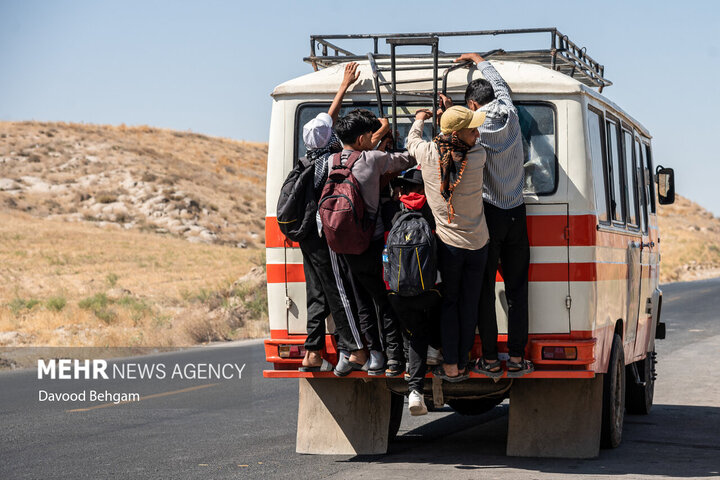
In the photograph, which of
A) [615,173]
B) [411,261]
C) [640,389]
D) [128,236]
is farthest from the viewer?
[128,236]

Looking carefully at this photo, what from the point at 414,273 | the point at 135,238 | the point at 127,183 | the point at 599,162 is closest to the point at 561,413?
the point at 414,273

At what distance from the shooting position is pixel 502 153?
752 cm

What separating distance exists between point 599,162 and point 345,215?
221 cm

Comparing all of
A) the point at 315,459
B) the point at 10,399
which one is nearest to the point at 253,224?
the point at 10,399

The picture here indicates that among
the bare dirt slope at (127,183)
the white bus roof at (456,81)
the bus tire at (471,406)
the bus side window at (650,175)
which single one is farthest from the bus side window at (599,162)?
the bare dirt slope at (127,183)

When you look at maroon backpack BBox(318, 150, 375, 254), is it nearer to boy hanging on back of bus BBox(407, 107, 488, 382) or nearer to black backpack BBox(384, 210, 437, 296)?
black backpack BBox(384, 210, 437, 296)

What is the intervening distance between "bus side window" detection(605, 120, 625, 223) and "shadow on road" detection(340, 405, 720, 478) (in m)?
1.89

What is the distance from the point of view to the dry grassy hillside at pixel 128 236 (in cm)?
2481

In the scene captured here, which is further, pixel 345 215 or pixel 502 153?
pixel 502 153

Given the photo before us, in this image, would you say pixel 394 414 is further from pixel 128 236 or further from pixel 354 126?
pixel 128 236

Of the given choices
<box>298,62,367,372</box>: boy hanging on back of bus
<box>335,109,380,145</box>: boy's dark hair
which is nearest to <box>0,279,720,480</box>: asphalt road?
<box>298,62,367,372</box>: boy hanging on back of bus

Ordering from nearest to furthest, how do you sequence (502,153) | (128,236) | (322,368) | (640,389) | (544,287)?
(502,153) < (544,287) < (322,368) < (640,389) < (128,236)

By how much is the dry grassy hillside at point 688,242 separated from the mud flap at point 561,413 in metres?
44.4

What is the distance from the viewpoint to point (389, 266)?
731 centimetres
